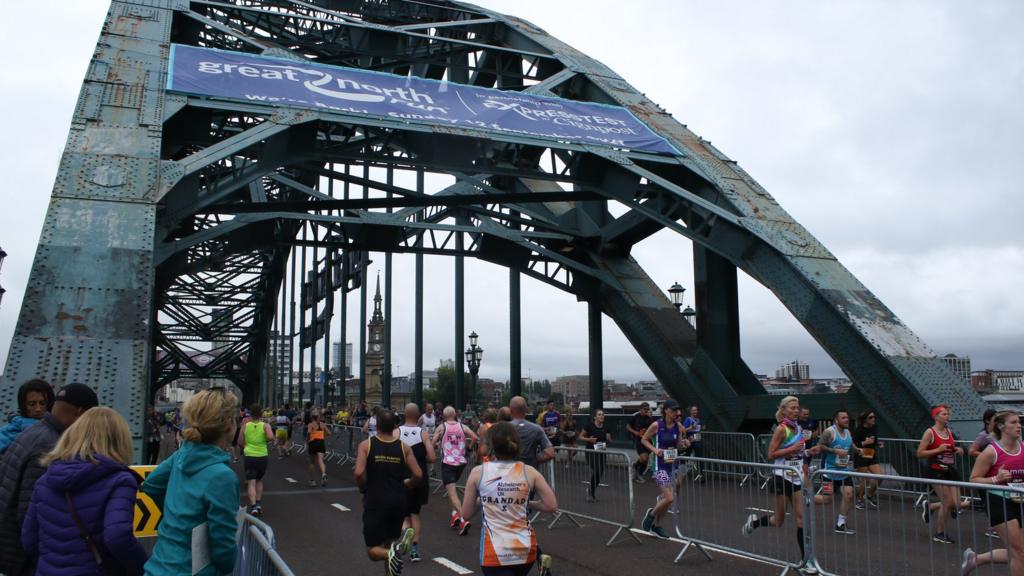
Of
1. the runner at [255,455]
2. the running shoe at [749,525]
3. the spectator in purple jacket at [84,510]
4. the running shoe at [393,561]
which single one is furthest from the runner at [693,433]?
the spectator in purple jacket at [84,510]

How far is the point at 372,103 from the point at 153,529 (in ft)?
40.1

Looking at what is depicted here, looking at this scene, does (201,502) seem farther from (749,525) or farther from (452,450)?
(452,450)

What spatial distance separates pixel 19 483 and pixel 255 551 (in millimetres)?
1356

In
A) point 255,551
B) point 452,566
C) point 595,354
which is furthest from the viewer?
point 595,354

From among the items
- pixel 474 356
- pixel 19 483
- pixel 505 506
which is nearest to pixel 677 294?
pixel 474 356

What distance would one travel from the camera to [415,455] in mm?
10438

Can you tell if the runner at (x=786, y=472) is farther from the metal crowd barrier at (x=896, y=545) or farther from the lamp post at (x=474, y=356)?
the lamp post at (x=474, y=356)

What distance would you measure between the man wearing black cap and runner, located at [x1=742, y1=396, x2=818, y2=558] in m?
6.39

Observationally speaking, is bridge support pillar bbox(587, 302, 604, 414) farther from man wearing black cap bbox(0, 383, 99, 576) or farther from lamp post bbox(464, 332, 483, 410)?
man wearing black cap bbox(0, 383, 99, 576)

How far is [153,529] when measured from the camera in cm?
569

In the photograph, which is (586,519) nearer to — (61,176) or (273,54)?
(61,176)

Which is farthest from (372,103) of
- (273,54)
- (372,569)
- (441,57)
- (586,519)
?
(372,569)

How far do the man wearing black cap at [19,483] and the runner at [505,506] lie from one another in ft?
7.77

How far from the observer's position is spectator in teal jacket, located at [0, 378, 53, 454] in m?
5.07
